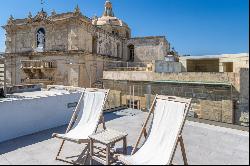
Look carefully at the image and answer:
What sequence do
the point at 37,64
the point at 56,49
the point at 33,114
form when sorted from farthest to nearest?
1. the point at 37,64
2. the point at 56,49
3. the point at 33,114

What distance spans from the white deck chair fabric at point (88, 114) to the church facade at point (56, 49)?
55.8 feet

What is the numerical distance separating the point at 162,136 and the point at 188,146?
1.74 m

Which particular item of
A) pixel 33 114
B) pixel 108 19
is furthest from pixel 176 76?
pixel 108 19

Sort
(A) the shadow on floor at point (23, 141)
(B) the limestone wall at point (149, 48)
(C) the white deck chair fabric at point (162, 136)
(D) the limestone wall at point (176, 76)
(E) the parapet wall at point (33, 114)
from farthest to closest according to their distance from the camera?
(B) the limestone wall at point (149, 48) < (D) the limestone wall at point (176, 76) < (E) the parapet wall at point (33, 114) < (A) the shadow on floor at point (23, 141) < (C) the white deck chair fabric at point (162, 136)

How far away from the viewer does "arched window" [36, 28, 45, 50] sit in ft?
80.6

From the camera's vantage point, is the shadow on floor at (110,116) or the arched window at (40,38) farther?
the arched window at (40,38)

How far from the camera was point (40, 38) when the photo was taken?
24.8 meters

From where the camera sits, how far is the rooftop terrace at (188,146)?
4527 mm

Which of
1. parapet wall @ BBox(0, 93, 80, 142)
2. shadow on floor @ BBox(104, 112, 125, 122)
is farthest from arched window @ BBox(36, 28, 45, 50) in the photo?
parapet wall @ BBox(0, 93, 80, 142)

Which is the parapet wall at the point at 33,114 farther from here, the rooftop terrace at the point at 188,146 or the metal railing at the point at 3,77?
the metal railing at the point at 3,77

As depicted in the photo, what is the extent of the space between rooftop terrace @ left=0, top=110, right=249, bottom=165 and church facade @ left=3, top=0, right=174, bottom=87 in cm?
1606

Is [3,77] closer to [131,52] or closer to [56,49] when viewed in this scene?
[56,49]

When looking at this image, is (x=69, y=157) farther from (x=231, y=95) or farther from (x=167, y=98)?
(x=231, y=95)

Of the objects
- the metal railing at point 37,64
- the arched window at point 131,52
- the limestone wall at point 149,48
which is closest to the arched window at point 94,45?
the metal railing at point 37,64
